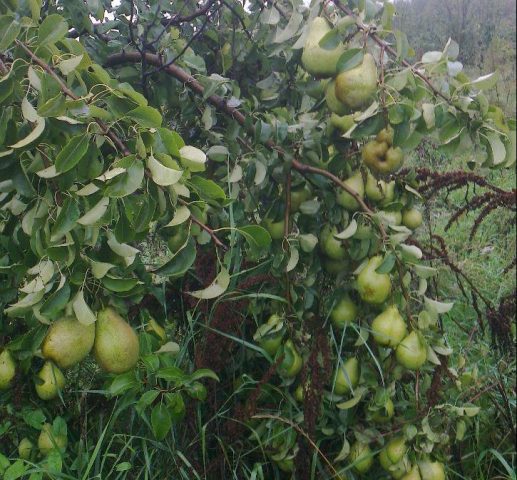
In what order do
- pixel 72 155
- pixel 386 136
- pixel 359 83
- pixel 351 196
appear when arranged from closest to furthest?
pixel 72 155 < pixel 359 83 < pixel 386 136 < pixel 351 196

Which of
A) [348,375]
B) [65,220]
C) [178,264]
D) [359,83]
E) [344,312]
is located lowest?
[348,375]

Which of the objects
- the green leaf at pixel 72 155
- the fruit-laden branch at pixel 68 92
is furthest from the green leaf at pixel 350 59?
the green leaf at pixel 72 155

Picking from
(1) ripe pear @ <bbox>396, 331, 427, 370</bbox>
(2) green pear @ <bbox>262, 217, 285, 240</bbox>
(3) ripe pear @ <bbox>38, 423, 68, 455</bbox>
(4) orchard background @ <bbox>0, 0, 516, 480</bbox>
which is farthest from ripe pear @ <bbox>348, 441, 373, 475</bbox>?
(3) ripe pear @ <bbox>38, 423, 68, 455</bbox>

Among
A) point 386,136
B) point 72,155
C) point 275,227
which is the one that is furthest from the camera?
point 275,227

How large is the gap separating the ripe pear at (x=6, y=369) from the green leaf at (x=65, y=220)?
54 centimetres

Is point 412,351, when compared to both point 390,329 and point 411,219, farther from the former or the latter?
point 411,219

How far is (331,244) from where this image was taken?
4.78 ft

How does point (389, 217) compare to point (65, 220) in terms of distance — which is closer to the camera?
point (65, 220)

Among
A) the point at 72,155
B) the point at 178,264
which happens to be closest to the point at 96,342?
the point at 178,264

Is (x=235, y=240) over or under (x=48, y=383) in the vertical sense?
over

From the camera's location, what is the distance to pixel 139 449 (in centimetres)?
166

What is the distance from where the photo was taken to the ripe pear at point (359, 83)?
121cm

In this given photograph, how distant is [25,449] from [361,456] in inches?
30.1

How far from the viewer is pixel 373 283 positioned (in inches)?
52.9
